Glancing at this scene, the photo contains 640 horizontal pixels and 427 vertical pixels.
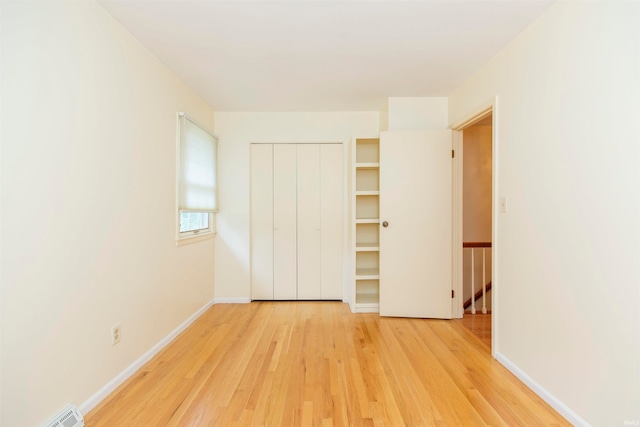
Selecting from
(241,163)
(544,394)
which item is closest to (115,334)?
(241,163)

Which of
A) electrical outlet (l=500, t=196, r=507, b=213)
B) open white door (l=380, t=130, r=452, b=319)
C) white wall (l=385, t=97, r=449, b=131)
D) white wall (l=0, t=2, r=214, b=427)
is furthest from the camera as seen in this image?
white wall (l=385, t=97, r=449, b=131)

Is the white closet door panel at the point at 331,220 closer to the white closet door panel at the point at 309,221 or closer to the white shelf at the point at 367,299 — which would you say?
the white closet door panel at the point at 309,221

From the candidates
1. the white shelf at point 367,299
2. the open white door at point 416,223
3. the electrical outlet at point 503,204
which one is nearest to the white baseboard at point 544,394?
the open white door at point 416,223

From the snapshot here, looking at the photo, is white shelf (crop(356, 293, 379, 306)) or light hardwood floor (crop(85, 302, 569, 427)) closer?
light hardwood floor (crop(85, 302, 569, 427))

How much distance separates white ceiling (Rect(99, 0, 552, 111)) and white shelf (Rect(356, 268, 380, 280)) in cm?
197

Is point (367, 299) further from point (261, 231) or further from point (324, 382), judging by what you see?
point (324, 382)

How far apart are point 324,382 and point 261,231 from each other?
2.17 metres

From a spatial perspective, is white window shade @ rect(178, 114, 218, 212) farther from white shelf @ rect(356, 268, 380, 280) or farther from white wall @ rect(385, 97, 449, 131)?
white wall @ rect(385, 97, 449, 131)

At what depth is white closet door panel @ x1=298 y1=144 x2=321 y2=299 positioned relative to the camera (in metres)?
3.77

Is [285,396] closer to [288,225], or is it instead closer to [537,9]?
[288,225]

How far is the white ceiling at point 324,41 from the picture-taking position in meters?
1.78

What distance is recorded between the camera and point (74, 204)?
1.60m

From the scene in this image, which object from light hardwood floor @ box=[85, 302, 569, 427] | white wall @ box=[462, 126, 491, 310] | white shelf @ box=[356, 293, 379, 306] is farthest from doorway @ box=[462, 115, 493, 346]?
light hardwood floor @ box=[85, 302, 569, 427]

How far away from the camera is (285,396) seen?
1819 millimetres
